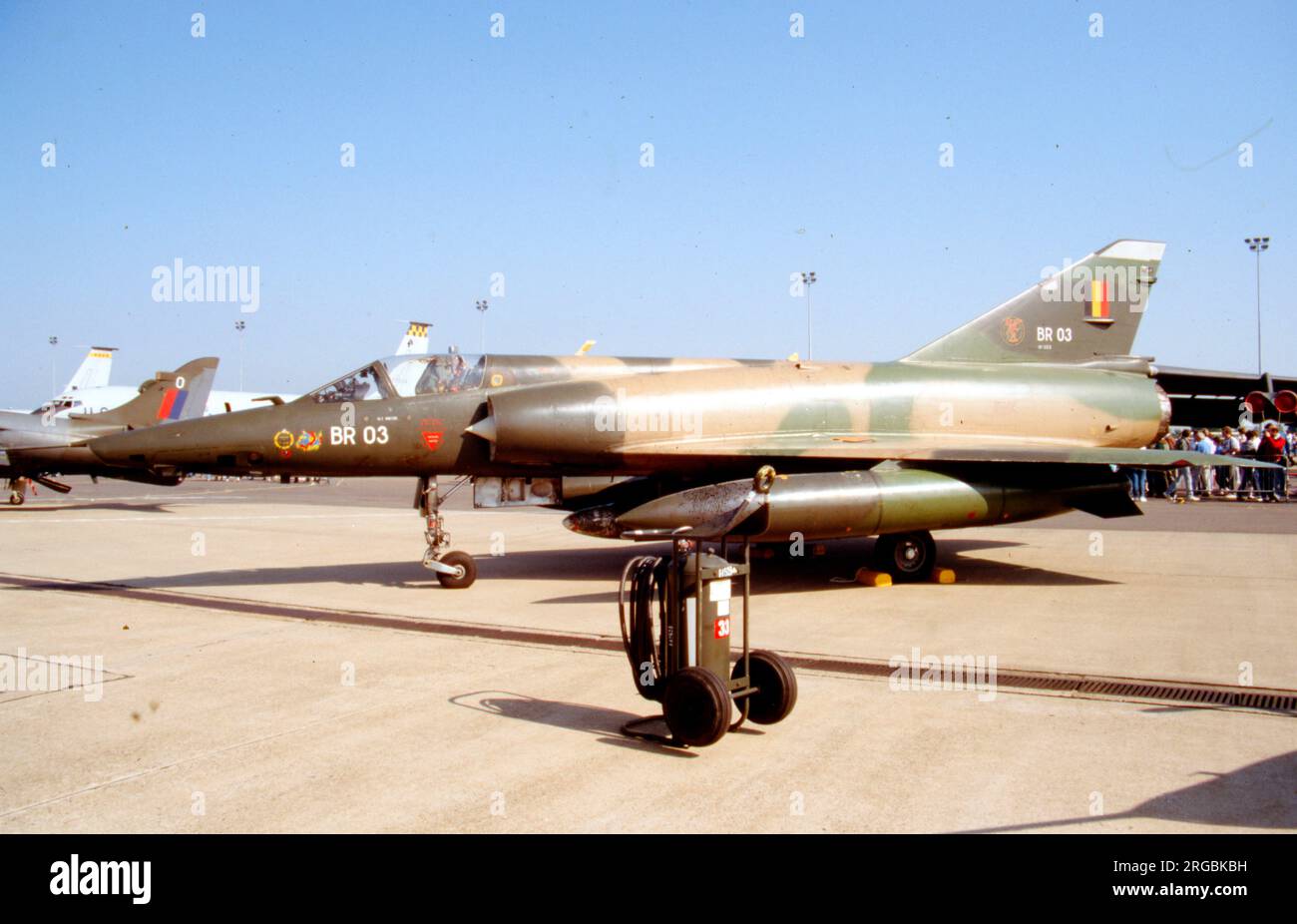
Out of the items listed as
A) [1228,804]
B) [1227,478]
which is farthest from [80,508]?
[1227,478]

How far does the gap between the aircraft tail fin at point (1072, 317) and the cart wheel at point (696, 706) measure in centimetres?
971

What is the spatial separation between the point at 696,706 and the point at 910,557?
286 inches

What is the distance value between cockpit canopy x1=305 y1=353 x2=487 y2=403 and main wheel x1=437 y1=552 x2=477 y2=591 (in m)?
1.93

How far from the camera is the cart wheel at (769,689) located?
5.53 metres

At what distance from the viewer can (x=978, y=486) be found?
11258 millimetres

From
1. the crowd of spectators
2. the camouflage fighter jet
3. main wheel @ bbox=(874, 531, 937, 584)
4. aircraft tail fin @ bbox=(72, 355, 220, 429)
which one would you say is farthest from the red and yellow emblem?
aircraft tail fin @ bbox=(72, 355, 220, 429)

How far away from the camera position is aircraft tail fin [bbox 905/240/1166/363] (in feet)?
45.9

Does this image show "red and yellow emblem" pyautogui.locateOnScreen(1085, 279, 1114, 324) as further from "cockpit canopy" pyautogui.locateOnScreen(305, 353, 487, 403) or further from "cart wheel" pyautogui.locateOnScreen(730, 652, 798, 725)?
"cart wheel" pyautogui.locateOnScreen(730, 652, 798, 725)

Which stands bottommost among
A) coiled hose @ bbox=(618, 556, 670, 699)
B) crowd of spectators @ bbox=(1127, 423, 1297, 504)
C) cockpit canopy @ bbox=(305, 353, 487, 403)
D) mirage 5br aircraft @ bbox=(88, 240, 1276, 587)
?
crowd of spectators @ bbox=(1127, 423, 1297, 504)

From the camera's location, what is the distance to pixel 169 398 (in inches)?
1065

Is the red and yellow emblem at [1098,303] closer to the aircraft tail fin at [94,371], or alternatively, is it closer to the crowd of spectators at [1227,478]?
the crowd of spectators at [1227,478]

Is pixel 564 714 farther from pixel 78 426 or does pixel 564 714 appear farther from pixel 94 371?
pixel 94 371

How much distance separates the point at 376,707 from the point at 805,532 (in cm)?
501
